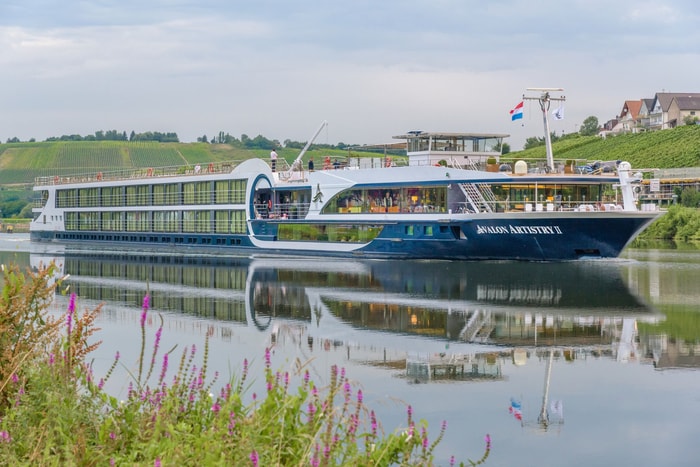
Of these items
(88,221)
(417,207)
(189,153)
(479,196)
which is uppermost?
(189,153)

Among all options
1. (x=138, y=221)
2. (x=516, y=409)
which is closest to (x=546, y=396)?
(x=516, y=409)

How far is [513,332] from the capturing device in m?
20.4

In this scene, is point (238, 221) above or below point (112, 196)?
below

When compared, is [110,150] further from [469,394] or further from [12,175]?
[469,394]

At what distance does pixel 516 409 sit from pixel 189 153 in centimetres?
13703

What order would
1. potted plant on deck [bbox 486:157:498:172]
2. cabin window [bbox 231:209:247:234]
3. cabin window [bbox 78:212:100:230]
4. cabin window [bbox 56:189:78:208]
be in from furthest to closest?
cabin window [bbox 56:189:78:208], cabin window [bbox 78:212:100:230], cabin window [bbox 231:209:247:234], potted plant on deck [bbox 486:157:498:172]

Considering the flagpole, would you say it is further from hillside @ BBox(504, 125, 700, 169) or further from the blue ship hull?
hillside @ BBox(504, 125, 700, 169)

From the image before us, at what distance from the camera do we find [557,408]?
13516 mm

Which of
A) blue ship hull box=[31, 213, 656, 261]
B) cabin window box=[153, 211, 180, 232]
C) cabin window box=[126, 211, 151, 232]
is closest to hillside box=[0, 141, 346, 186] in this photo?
cabin window box=[126, 211, 151, 232]

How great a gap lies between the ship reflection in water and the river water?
0.05 meters

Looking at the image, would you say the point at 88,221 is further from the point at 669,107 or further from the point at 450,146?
the point at 669,107

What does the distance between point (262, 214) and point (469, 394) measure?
116ft

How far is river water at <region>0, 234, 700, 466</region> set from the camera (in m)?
12.4

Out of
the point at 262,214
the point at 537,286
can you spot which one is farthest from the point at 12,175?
the point at 537,286
